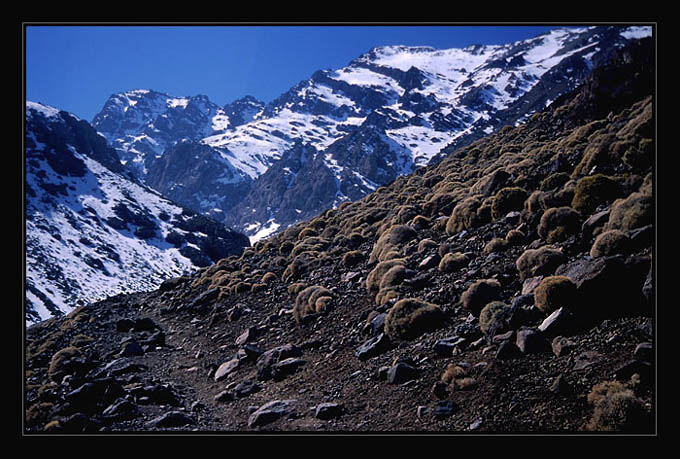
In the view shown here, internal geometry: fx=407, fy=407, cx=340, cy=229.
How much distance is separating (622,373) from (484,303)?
203 inches

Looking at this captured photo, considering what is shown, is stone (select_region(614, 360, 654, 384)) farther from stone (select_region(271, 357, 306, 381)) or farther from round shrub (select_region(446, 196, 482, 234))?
round shrub (select_region(446, 196, 482, 234))

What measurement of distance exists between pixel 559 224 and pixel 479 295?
4.49m

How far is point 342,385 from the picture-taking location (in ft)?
37.9

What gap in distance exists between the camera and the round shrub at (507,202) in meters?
19.5

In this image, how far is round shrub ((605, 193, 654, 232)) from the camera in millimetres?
11094

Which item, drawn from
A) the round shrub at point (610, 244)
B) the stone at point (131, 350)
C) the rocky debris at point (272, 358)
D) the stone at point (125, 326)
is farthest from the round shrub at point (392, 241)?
the stone at point (125, 326)

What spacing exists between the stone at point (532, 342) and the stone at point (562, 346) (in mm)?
241

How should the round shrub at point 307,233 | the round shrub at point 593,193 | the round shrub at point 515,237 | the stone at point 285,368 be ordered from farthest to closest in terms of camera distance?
the round shrub at point 307,233 < the round shrub at point 515,237 < the round shrub at point 593,193 < the stone at point 285,368

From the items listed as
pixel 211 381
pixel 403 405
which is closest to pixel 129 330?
pixel 211 381

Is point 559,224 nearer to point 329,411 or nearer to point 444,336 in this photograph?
point 444,336

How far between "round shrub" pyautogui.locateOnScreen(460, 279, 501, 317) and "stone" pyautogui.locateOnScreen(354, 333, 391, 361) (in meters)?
2.73

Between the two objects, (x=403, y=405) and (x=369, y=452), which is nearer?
(x=369, y=452)

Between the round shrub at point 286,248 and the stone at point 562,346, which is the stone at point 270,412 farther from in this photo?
the round shrub at point 286,248
